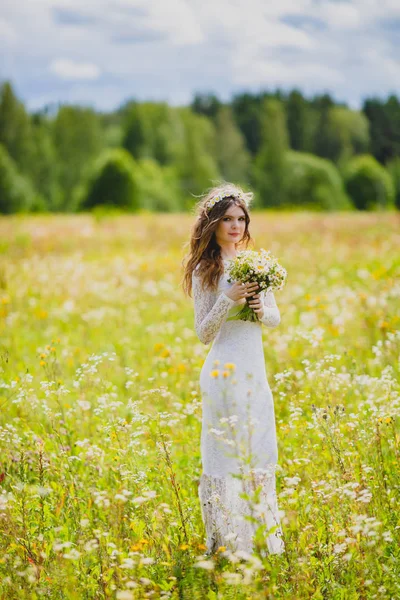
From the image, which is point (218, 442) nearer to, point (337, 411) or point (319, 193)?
point (337, 411)

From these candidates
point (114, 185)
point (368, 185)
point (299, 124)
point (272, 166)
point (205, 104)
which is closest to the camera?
point (114, 185)

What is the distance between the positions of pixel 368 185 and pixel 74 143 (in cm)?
2702

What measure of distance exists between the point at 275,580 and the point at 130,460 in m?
0.99

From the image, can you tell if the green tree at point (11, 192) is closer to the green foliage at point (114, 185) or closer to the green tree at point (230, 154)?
the green foliage at point (114, 185)

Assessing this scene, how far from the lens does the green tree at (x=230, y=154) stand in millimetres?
62438

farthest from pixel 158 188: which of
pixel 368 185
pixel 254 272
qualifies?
pixel 254 272

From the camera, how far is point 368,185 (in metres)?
56.8

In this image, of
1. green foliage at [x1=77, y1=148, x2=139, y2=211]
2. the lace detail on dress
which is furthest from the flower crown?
green foliage at [x1=77, y1=148, x2=139, y2=211]

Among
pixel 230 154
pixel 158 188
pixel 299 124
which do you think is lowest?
pixel 158 188

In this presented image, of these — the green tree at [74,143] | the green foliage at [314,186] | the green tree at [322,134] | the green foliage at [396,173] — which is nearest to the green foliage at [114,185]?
the green tree at [74,143]

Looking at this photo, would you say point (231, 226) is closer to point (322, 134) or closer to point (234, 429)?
point (234, 429)

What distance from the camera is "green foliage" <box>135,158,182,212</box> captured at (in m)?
45.7

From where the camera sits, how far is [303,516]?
325cm

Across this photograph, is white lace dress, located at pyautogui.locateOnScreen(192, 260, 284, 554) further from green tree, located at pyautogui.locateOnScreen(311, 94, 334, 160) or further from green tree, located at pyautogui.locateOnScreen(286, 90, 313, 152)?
green tree, located at pyautogui.locateOnScreen(286, 90, 313, 152)
